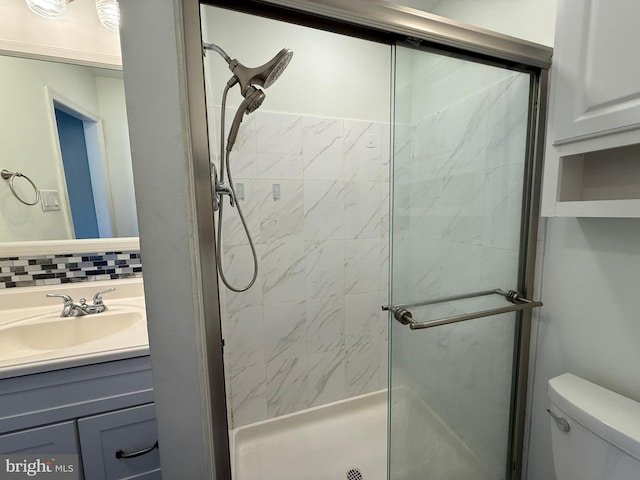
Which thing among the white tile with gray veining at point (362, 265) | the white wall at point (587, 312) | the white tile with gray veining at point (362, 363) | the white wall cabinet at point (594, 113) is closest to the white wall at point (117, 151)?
the white tile with gray veining at point (362, 265)

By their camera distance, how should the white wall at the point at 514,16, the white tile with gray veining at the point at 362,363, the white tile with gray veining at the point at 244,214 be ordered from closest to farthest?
the white wall at the point at 514,16, the white tile with gray veining at the point at 244,214, the white tile with gray veining at the point at 362,363

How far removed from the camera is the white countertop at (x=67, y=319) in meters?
0.91

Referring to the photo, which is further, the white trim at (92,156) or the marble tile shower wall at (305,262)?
the marble tile shower wall at (305,262)

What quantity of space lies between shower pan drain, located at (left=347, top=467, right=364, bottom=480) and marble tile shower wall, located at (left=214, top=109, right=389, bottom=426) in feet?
1.37

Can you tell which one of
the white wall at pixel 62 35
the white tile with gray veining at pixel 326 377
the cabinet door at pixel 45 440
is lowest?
the white tile with gray veining at pixel 326 377

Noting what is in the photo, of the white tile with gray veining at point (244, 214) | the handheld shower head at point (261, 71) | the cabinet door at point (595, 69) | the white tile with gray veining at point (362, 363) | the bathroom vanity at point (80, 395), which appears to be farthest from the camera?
the white tile with gray veining at point (362, 363)

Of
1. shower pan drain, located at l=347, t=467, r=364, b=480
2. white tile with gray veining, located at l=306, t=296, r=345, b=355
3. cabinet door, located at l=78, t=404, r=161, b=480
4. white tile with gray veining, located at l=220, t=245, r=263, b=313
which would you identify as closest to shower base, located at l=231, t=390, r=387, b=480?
shower pan drain, located at l=347, t=467, r=364, b=480

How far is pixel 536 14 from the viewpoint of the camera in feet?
3.83

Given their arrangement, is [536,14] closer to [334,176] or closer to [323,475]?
[334,176]

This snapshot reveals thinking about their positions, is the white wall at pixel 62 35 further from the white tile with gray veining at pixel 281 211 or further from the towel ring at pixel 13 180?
the white tile with gray veining at pixel 281 211

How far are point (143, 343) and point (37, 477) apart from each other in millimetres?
526

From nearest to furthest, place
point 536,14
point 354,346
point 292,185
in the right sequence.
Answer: point 536,14 → point 292,185 → point 354,346

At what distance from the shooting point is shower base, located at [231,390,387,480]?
4.78ft

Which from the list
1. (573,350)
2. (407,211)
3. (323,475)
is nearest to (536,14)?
(407,211)
